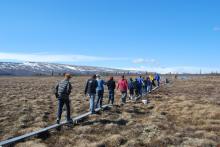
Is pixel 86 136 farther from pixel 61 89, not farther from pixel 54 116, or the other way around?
pixel 54 116

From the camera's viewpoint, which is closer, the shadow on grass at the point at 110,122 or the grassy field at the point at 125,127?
the grassy field at the point at 125,127

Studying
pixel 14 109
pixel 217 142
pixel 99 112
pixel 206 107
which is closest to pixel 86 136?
pixel 217 142

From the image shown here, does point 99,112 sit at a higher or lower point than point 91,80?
lower

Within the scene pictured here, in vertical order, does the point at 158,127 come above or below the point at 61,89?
below

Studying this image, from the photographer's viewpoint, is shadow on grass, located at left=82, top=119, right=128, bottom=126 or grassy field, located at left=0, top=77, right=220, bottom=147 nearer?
grassy field, located at left=0, top=77, right=220, bottom=147

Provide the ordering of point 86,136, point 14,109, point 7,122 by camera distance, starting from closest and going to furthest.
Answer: point 86,136 < point 7,122 < point 14,109

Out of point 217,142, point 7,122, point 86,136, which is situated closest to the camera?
point 217,142

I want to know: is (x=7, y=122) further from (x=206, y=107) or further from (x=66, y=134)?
(x=206, y=107)

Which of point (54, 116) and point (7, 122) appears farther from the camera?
point (54, 116)

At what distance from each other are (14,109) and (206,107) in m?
12.0

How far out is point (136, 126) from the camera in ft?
50.7

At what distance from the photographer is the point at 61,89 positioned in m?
15.4

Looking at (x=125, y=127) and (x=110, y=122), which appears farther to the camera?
(x=110, y=122)

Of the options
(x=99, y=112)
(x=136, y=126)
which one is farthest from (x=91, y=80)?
(x=136, y=126)
